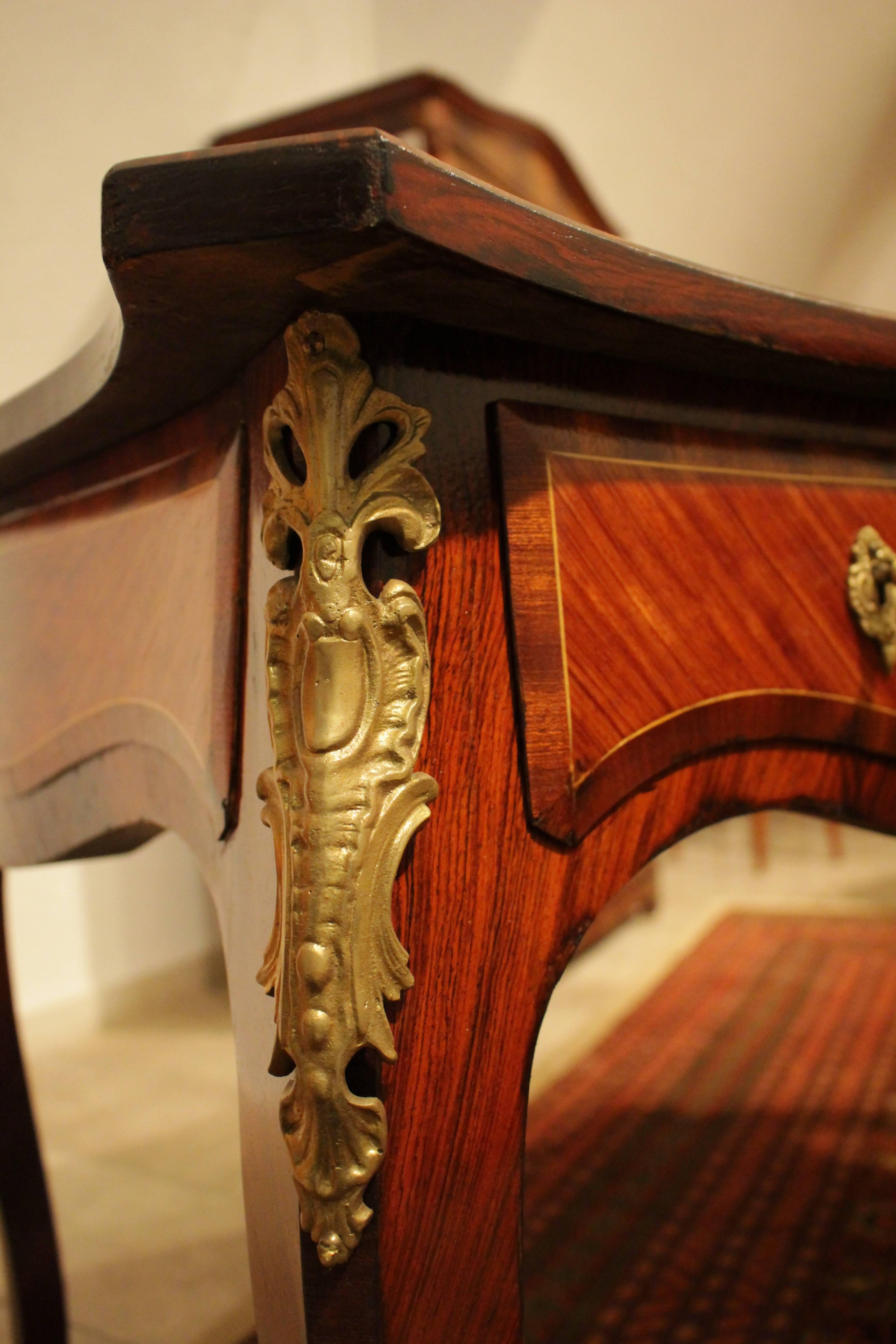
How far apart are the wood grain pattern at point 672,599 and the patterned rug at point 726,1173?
54 cm

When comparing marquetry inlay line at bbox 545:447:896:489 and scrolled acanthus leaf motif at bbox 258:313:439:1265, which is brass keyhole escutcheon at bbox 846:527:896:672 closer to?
marquetry inlay line at bbox 545:447:896:489

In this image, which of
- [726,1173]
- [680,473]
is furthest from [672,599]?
[726,1173]

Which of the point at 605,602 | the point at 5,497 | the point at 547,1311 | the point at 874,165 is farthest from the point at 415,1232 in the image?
the point at 874,165

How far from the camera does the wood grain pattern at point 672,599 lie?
1.27 ft

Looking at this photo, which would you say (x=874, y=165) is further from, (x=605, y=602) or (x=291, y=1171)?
(x=291, y=1171)

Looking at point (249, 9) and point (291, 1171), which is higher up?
point (249, 9)

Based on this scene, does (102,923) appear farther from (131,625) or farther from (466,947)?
(466,947)

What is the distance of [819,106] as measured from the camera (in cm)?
255

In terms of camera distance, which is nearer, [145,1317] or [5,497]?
[5,497]

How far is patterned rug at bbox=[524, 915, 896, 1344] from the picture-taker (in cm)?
85

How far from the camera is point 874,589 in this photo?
53 centimetres

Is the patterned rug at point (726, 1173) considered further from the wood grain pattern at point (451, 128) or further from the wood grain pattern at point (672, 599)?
the wood grain pattern at point (451, 128)

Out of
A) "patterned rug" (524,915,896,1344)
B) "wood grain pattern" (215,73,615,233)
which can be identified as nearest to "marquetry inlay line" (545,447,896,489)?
"patterned rug" (524,915,896,1344)

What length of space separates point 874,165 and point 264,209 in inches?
105
